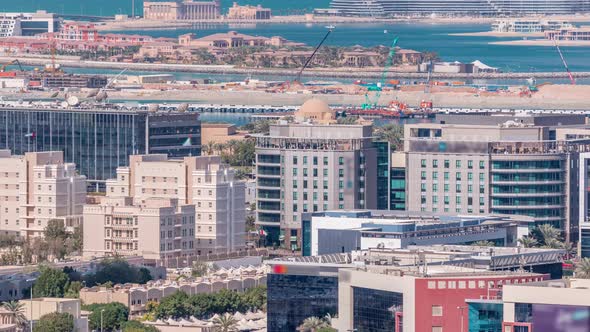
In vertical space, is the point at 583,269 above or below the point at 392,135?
below

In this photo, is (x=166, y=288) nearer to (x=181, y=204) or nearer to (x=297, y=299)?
(x=181, y=204)

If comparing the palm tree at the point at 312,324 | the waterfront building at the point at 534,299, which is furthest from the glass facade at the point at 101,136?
the waterfront building at the point at 534,299

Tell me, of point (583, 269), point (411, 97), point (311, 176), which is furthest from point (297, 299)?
point (411, 97)

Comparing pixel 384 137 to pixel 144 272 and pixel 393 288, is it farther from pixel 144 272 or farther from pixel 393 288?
pixel 393 288

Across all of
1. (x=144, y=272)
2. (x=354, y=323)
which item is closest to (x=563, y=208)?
(x=144, y=272)

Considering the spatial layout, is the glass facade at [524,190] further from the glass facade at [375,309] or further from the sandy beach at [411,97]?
the sandy beach at [411,97]

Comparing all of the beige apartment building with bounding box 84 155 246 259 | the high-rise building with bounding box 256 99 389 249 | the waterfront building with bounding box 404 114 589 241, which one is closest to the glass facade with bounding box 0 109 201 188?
the beige apartment building with bounding box 84 155 246 259
